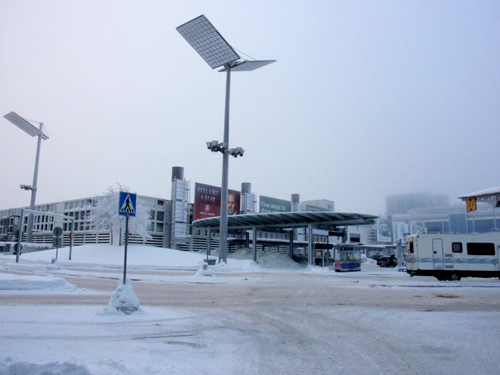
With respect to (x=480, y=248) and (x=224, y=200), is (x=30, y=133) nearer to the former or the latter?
(x=224, y=200)

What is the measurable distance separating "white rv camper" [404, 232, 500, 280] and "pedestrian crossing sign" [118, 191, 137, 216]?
20.0 m

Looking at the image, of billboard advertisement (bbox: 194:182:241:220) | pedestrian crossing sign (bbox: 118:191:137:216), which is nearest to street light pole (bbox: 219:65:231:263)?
pedestrian crossing sign (bbox: 118:191:137:216)

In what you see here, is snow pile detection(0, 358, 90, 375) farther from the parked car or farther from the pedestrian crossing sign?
the parked car

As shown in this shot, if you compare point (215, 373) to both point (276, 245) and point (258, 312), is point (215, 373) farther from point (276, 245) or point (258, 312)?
point (276, 245)

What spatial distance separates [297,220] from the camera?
48062 mm

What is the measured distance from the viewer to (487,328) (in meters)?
8.33

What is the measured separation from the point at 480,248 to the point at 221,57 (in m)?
27.4

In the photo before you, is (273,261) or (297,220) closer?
(297,220)

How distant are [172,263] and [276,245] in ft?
153

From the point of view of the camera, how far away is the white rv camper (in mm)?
24500

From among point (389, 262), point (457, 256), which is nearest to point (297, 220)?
point (389, 262)

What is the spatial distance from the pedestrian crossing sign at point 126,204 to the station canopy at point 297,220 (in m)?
34.9

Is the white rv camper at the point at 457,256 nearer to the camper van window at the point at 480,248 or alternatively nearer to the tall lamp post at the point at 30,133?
the camper van window at the point at 480,248

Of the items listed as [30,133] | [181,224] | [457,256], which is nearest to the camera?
[457,256]
